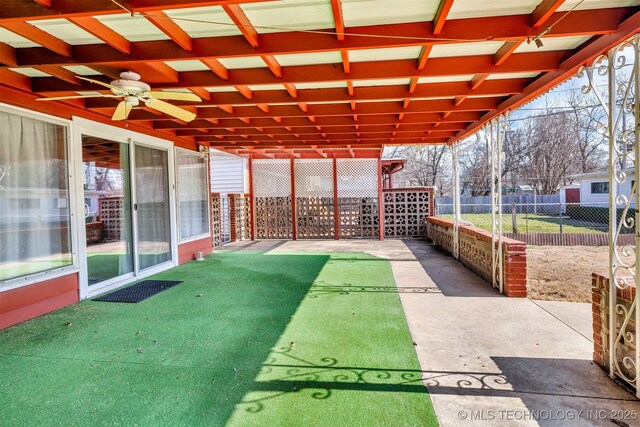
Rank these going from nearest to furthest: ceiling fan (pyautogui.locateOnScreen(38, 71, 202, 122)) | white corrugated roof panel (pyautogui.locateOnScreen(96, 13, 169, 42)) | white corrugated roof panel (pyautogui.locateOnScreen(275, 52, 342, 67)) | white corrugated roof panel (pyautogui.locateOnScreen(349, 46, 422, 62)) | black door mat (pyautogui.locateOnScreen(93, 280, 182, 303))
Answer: white corrugated roof panel (pyautogui.locateOnScreen(96, 13, 169, 42)) → ceiling fan (pyautogui.locateOnScreen(38, 71, 202, 122)) → white corrugated roof panel (pyautogui.locateOnScreen(349, 46, 422, 62)) → white corrugated roof panel (pyautogui.locateOnScreen(275, 52, 342, 67)) → black door mat (pyautogui.locateOnScreen(93, 280, 182, 303))

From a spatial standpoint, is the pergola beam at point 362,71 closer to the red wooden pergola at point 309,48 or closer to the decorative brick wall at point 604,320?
the red wooden pergola at point 309,48

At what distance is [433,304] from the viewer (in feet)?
12.6

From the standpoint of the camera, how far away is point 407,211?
9.91 metres

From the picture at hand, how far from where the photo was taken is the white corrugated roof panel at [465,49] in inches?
113

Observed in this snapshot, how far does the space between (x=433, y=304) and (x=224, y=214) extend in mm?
7107

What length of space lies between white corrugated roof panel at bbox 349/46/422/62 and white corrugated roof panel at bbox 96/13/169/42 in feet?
5.62

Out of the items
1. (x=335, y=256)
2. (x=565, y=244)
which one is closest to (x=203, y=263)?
(x=335, y=256)

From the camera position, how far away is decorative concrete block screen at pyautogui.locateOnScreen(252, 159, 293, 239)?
391 inches

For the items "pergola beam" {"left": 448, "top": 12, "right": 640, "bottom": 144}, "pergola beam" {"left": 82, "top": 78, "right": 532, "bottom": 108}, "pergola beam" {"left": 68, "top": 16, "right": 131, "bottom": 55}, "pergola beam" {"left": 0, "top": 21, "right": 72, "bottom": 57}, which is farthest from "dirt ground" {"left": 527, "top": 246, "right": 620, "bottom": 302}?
"pergola beam" {"left": 0, "top": 21, "right": 72, "bottom": 57}

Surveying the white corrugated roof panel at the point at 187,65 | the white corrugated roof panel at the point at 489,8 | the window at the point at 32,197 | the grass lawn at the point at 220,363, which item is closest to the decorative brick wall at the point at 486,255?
the grass lawn at the point at 220,363

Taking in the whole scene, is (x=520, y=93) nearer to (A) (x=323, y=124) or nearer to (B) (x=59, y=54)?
(A) (x=323, y=124)

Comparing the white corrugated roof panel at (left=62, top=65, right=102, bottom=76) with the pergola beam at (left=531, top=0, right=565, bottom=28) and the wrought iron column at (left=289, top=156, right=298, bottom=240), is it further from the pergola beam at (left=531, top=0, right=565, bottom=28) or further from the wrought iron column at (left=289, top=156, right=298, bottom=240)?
the wrought iron column at (left=289, top=156, right=298, bottom=240)

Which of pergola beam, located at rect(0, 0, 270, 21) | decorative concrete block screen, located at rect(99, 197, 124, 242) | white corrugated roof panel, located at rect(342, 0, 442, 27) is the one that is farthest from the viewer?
decorative concrete block screen, located at rect(99, 197, 124, 242)

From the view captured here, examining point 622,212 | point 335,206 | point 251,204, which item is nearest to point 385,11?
point 622,212
